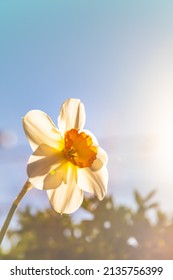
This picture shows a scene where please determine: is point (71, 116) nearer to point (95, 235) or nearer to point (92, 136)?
point (92, 136)

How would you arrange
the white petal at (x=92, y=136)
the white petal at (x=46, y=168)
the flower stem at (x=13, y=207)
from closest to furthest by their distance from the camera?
the flower stem at (x=13, y=207) < the white petal at (x=46, y=168) < the white petal at (x=92, y=136)

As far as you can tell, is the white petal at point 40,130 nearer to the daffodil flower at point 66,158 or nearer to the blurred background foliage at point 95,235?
the daffodil flower at point 66,158

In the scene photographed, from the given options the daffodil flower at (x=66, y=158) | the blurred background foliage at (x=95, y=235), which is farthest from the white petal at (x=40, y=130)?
the blurred background foliage at (x=95, y=235)

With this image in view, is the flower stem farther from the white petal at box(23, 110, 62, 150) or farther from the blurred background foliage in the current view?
the blurred background foliage

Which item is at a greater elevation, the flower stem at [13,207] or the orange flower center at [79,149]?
the orange flower center at [79,149]

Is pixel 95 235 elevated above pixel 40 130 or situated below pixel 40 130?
below

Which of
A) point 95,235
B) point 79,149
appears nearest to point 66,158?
point 79,149
